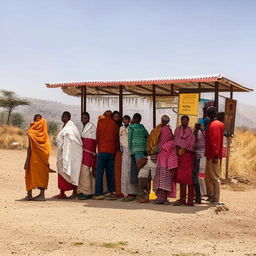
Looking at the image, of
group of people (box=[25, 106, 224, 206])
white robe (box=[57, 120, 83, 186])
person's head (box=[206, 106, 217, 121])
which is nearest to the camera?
group of people (box=[25, 106, 224, 206])

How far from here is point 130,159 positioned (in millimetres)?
9523

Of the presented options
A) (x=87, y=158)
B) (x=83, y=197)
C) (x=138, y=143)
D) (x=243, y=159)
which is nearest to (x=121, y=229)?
(x=138, y=143)

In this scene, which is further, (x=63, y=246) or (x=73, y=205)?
(x=73, y=205)

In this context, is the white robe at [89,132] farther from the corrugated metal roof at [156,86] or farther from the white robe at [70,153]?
the corrugated metal roof at [156,86]

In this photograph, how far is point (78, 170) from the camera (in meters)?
9.70

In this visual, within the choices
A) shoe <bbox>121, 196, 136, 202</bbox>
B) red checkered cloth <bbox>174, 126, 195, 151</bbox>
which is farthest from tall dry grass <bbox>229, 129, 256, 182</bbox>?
red checkered cloth <bbox>174, 126, 195, 151</bbox>

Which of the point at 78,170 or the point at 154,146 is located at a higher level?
the point at 154,146

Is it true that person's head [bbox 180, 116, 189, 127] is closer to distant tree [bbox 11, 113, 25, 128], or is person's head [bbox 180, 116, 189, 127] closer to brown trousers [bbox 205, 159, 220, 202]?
brown trousers [bbox 205, 159, 220, 202]

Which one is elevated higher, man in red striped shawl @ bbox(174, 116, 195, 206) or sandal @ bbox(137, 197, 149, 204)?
man in red striped shawl @ bbox(174, 116, 195, 206)

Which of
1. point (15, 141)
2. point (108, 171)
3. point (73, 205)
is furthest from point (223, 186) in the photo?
point (15, 141)

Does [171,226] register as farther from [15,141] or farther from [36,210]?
[15,141]

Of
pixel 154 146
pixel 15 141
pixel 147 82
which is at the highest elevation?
pixel 147 82

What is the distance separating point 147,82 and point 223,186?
14.2 feet

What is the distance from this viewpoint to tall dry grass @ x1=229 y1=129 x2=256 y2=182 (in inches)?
582
